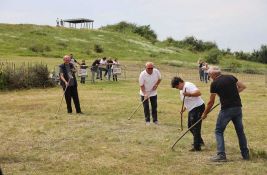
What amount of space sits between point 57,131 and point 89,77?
21.5 metres

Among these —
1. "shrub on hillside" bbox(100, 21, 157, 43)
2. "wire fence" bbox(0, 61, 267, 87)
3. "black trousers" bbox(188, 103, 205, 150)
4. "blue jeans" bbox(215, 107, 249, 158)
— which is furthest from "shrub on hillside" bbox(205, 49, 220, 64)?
"blue jeans" bbox(215, 107, 249, 158)

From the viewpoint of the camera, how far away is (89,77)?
3597 centimetres

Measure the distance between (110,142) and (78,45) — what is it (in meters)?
53.9

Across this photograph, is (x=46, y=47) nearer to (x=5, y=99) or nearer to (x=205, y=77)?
(x=205, y=77)

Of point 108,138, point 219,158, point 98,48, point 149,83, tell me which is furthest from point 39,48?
point 219,158

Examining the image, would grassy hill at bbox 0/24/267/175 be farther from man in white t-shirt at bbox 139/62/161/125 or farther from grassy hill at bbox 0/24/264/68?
grassy hill at bbox 0/24/264/68

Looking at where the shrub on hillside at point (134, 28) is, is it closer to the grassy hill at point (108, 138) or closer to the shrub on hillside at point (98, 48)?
the shrub on hillside at point (98, 48)

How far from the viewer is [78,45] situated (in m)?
65.9

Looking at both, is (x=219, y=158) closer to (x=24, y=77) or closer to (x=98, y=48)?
(x=24, y=77)

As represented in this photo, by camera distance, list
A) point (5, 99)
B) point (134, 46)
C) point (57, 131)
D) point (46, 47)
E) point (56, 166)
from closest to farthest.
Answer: point (56, 166)
point (57, 131)
point (5, 99)
point (46, 47)
point (134, 46)

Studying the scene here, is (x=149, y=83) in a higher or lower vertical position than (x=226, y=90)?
lower

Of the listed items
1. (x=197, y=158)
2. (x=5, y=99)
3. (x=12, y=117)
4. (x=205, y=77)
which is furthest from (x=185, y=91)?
(x=205, y=77)

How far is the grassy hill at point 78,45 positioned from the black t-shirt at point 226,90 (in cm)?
4375

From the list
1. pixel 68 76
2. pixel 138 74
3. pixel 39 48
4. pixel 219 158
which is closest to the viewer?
pixel 219 158
